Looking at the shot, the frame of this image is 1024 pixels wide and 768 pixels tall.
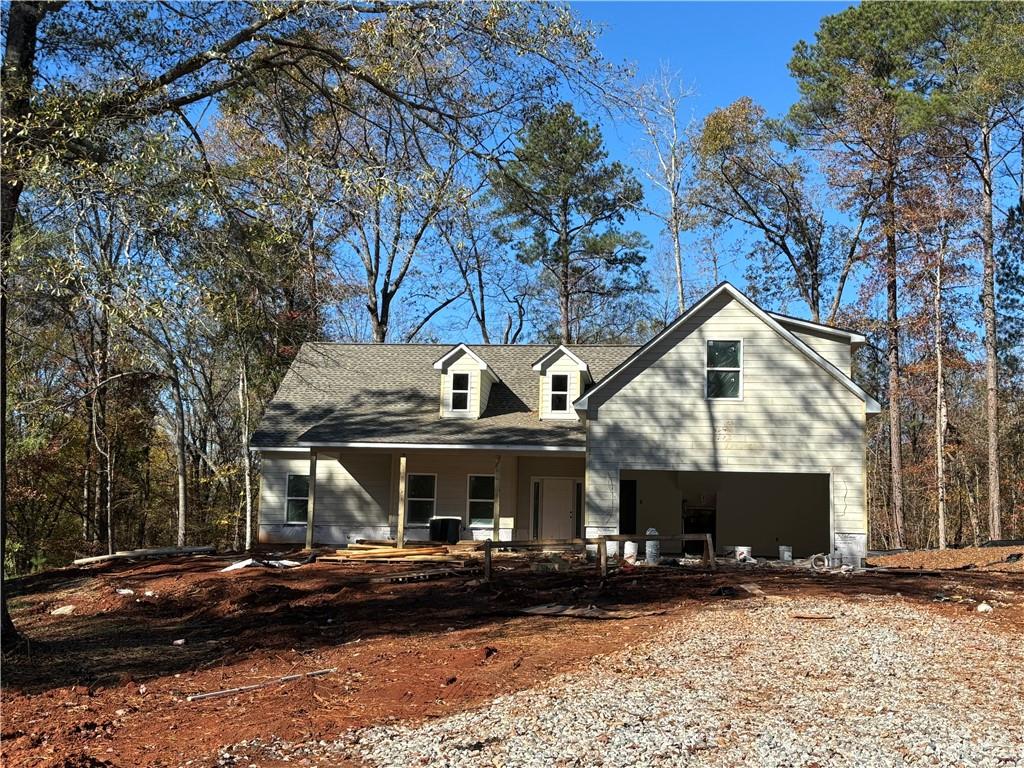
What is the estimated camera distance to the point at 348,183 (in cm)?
859

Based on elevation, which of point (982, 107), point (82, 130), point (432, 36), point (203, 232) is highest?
point (982, 107)

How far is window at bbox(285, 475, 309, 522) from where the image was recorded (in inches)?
902

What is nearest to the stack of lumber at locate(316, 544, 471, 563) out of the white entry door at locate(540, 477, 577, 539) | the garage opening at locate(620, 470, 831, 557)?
the white entry door at locate(540, 477, 577, 539)

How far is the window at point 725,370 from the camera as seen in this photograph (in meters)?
18.9

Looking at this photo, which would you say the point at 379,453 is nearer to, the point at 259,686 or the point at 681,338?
the point at 681,338

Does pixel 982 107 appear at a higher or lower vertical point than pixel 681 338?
higher

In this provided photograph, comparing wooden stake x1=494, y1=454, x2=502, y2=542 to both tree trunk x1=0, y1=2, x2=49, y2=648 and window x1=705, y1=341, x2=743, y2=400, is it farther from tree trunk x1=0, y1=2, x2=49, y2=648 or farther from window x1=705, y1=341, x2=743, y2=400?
tree trunk x1=0, y1=2, x2=49, y2=648

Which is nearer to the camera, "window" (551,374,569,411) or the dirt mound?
the dirt mound

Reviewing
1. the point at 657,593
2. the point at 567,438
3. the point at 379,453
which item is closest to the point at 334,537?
the point at 379,453

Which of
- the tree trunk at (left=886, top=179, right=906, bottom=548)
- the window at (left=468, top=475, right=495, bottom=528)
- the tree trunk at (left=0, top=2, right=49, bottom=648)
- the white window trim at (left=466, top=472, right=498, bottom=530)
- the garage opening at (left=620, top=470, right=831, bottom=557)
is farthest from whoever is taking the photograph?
the tree trunk at (left=886, top=179, right=906, bottom=548)

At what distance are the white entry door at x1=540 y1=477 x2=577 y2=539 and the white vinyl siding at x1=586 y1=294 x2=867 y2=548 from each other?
11.6ft

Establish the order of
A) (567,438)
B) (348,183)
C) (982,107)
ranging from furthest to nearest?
(982,107)
(567,438)
(348,183)

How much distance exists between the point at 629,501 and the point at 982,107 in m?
15.2

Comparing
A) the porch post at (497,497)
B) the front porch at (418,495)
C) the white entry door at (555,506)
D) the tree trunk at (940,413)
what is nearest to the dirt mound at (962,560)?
the tree trunk at (940,413)
